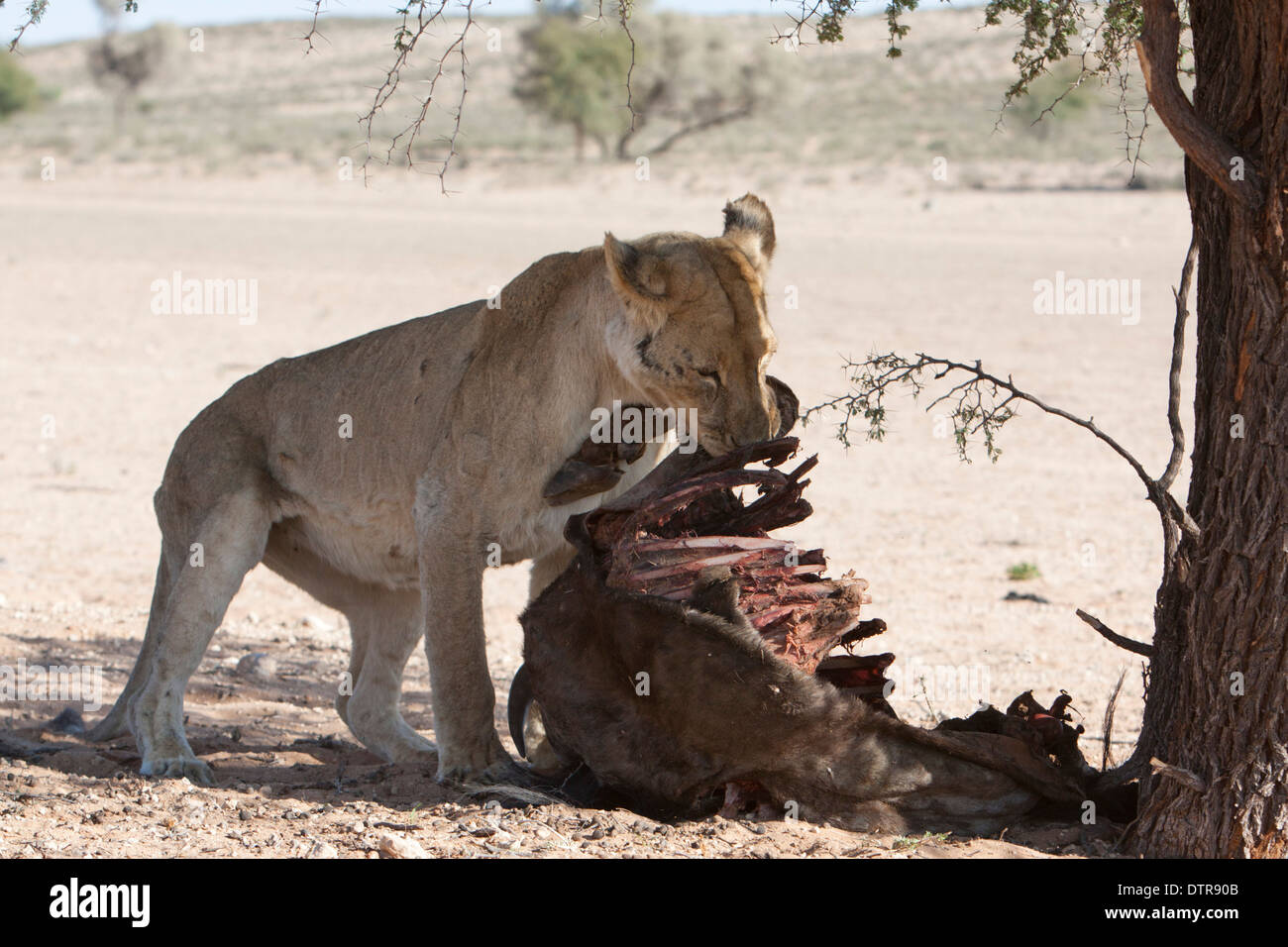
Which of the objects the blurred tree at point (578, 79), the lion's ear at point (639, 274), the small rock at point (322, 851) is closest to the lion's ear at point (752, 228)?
the lion's ear at point (639, 274)

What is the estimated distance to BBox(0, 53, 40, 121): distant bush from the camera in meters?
59.9

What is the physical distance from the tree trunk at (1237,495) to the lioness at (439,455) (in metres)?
1.35

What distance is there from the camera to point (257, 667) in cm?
761

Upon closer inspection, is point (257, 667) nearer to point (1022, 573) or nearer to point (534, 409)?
point (534, 409)

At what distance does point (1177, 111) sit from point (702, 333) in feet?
5.01

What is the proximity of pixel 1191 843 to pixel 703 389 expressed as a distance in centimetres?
197

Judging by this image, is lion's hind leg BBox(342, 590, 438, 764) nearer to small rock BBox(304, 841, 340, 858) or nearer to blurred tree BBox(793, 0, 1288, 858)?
small rock BBox(304, 841, 340, 858)

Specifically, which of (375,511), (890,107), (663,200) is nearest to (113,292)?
(663,200)

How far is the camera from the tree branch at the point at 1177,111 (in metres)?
3.93

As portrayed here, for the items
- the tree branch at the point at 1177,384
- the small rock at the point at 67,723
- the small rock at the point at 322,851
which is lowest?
the small rock at the point at 322,851

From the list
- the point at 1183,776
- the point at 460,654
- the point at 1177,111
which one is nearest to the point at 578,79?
the point at 460,654

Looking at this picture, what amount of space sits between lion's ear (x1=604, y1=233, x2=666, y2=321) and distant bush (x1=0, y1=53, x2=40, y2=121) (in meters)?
62.3

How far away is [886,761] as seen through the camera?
435 centimetres

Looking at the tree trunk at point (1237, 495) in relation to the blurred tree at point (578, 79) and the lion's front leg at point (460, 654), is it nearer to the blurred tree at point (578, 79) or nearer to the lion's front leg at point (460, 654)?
the lion's front leg at point (460, 654)
